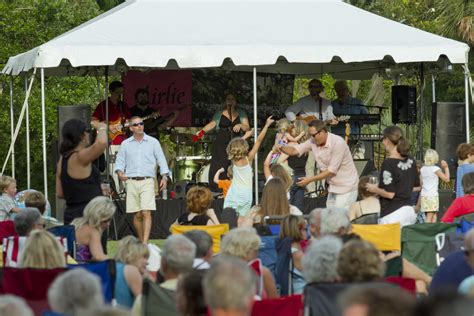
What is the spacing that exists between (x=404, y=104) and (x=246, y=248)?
34.5 ft

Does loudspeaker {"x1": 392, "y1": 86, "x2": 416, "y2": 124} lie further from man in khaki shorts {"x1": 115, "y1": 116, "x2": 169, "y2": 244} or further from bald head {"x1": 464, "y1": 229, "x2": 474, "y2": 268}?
bald head {"x1": 464, "y1": 229, "x2": 474, "y2": 268}

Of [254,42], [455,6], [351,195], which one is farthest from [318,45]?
[455,6]

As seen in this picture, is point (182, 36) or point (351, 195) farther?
point (182, 36)

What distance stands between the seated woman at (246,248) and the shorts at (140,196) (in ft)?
19.6

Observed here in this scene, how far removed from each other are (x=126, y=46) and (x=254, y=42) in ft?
4.61

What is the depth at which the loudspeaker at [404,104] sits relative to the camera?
54.4ft

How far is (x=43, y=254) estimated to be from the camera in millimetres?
6082

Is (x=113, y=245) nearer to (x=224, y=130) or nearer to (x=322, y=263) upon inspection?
(x=224, y=130)

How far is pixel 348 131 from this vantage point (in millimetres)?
16484

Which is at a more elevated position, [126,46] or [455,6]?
[455,6]

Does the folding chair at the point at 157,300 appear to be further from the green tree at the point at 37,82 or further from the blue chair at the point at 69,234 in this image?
the green tree at the point at 37,82

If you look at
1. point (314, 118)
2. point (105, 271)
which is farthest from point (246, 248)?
point (314, 118)

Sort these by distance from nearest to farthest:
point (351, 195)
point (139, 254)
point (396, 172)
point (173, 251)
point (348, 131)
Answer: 1. point (173, 251)
2. point (139, 254)
3. point (396, 172)
4. point (351, 195)
5. point (348, 131)

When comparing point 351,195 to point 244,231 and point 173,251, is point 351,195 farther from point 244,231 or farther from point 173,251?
point 173,251
